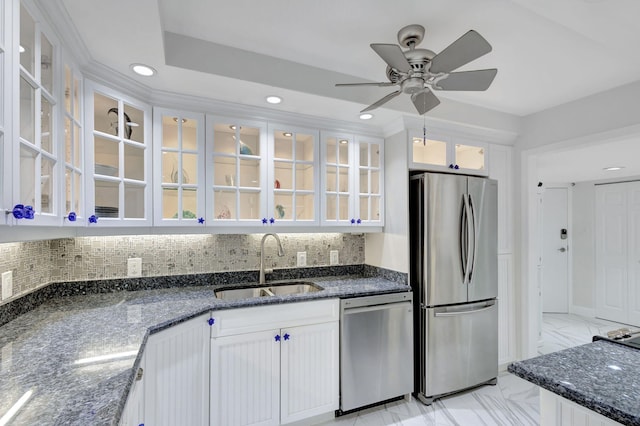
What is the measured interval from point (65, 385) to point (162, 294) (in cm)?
124

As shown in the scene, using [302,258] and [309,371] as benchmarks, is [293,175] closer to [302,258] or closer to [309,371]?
[302,258]

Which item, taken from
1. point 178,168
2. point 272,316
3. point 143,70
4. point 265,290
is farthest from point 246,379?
point 143,70

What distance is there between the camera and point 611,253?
4.73m

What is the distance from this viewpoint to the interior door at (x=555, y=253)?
203 inches

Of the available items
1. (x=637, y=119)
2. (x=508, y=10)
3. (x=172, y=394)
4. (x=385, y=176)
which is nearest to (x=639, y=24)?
(x=508, y=10)

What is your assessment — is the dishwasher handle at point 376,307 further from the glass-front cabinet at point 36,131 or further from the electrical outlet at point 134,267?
the glass-front cabinet at point 36,131

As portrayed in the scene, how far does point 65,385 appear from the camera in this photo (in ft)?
3.16

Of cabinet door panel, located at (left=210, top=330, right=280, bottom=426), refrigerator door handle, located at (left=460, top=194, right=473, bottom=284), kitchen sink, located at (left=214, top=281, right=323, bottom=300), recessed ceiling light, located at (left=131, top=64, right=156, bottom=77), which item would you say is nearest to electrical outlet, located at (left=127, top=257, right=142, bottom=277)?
kitchen sink, located at (left=214, top=281, right=323, bottom=300)

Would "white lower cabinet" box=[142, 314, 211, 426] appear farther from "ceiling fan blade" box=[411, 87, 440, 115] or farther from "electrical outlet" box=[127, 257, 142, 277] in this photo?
"ceiling fan blade" box=[411, 87, 440, 115]

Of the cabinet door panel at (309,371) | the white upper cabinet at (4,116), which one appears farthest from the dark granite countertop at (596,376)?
the white upper cabinet at (4,116)

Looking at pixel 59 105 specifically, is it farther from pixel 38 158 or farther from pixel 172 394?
pixel 172 394

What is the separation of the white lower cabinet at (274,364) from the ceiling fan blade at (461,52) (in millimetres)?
1657

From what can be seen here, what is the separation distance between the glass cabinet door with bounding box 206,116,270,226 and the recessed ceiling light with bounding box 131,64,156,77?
1.52 ft

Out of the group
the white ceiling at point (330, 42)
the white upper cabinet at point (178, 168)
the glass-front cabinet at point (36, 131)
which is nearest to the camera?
the glass-front cabinet at point (36, 131)
